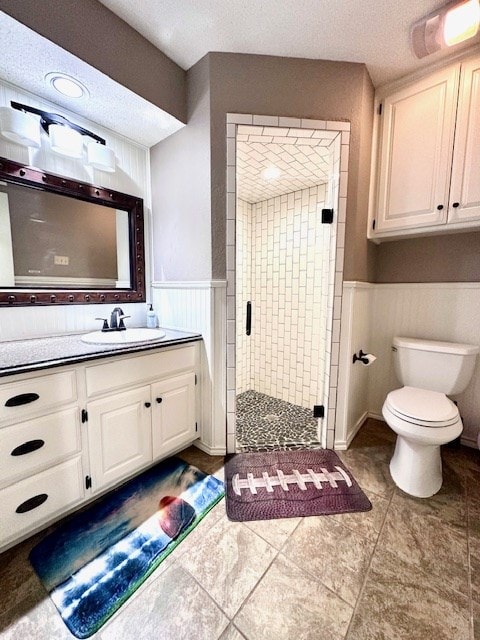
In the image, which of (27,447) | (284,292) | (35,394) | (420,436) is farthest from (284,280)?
(27,447)

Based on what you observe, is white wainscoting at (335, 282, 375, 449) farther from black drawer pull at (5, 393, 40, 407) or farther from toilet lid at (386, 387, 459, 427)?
black drawer pull at (5, 393, 40, 407)

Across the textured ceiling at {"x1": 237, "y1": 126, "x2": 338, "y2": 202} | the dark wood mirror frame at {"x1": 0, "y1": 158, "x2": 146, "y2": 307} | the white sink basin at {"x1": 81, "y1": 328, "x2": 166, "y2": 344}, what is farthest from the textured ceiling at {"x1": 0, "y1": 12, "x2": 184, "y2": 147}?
the white sink basin at {"x1": 81, "y1": 328, "x2": 166, "y2": 344}

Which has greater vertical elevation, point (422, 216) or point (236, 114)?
point (236, 114)

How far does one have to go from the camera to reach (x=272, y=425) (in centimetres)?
229

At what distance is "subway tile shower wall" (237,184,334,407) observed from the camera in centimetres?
250

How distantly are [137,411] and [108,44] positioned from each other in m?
1.89

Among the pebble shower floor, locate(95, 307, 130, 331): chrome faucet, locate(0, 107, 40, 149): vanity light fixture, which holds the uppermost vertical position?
locate(0, 107, 40, 149): vanity light fixture

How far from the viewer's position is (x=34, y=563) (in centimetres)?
112

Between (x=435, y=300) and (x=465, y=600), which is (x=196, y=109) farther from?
(x=465, y=600)

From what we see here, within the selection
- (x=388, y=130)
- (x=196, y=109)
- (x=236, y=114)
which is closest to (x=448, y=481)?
(x=388, y=130)

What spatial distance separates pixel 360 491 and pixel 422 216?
68.7 inches

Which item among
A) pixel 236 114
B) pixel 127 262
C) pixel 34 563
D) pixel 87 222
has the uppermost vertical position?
pixel 236 114

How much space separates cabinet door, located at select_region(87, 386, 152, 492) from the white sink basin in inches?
11.1

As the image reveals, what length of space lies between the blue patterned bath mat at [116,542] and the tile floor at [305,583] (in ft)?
0.14
